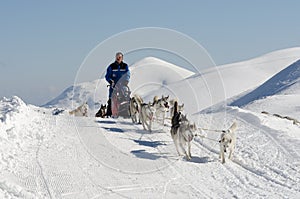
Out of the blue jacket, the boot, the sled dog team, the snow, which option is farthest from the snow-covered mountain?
the snow

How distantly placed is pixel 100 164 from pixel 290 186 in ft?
12.1

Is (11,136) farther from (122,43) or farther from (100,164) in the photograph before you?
(122,43)

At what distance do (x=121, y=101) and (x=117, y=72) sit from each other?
1155 millimetres

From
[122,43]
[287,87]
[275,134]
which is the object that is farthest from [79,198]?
[287,87]

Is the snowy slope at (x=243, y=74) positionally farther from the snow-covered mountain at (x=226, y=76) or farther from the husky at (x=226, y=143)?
the husky at (x=226, y=143)

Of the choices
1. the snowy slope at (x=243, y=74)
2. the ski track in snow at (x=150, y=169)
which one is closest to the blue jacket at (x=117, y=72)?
the ski track in snow at (x=150, y=169)

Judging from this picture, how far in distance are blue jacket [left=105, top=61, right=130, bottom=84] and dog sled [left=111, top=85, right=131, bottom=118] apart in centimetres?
33

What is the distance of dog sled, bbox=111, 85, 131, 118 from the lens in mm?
17430

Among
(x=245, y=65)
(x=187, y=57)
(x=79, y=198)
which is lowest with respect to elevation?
(x=79, y=198)

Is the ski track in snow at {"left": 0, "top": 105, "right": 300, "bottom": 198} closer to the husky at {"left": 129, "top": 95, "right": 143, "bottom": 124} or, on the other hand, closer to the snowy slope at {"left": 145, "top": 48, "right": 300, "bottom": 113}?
the husky at {"left": 129, "top": 95, "right": 143, "bottom": 124}

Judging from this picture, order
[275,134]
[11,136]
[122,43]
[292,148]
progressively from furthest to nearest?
[275,134]
[122,43]
[292,148]
[11,136]

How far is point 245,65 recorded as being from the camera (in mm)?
103375

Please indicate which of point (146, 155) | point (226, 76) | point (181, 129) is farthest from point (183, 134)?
point (226, 76)

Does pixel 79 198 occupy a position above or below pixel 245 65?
below
